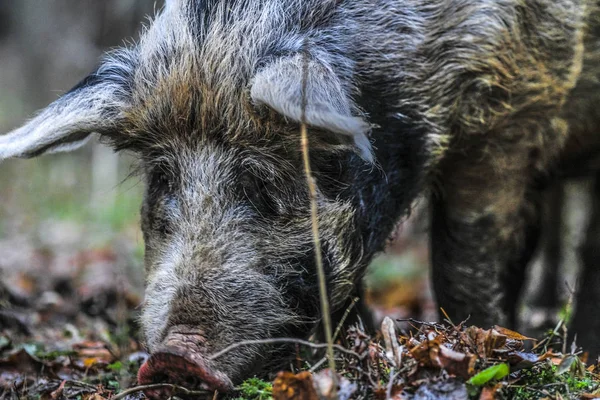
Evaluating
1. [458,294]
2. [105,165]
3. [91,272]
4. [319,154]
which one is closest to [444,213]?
[458,294]

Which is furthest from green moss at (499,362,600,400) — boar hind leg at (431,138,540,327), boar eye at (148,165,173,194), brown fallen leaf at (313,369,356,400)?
boar hind leg at (431,138,540,327)

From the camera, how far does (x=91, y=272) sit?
741cm

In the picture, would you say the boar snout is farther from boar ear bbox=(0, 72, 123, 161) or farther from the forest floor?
boar ear bbox=(0, 72, 123, 161)

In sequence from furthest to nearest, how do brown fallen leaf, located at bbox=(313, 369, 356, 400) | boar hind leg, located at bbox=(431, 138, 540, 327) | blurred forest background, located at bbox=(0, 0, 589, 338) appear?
1. blurred forest background, located at bbox=(0, 0, 589, 338)
2. boar hind leg, located at bbox=(431, 138, 540, 327)
3. brown fallen leaf, located at bbox=(313, 369, 356, 400)

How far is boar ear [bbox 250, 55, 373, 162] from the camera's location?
2854 mm

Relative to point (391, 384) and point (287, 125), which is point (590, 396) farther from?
point (287, 125)

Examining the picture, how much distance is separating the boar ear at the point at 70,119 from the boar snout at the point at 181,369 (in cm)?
127

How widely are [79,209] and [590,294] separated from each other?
842cm

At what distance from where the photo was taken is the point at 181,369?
2.83 meters

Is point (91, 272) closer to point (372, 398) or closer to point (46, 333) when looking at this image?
point (46, 333)

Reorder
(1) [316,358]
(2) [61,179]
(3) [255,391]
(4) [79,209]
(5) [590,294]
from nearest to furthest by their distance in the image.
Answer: (3) [255,391]
(1) [316,358]
(5) [590,294]
(4) [79,209]
(2) [61,179]

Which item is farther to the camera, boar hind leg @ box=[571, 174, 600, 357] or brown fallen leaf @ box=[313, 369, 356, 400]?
boar hind leg @ box=[571, 174, 600, 357]

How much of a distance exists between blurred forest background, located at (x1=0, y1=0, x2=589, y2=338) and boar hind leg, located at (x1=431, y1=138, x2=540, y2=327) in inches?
17.3

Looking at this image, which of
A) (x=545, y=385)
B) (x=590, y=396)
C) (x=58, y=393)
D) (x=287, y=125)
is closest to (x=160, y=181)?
(x=287, y=125)
